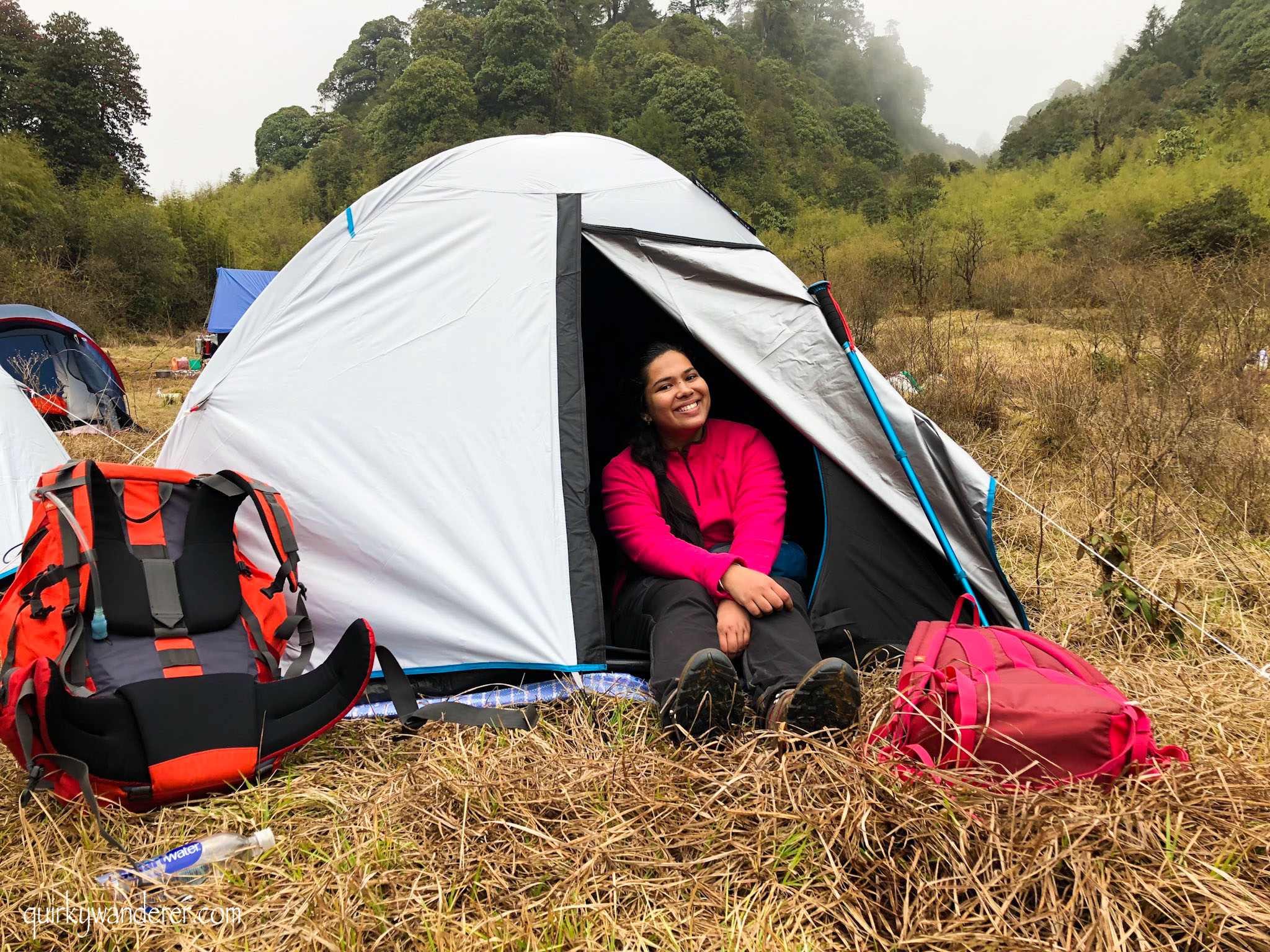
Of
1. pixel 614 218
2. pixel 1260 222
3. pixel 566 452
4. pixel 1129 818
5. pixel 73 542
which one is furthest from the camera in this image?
pixel 1260 222

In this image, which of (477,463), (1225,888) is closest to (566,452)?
(477,463)

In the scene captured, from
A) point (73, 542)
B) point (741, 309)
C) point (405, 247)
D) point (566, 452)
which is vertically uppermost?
point (405, 247)

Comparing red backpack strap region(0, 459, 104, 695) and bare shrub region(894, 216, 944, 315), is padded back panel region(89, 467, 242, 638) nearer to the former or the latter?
red backpack strap region(0, 459, 104, 695)

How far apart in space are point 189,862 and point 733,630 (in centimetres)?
129

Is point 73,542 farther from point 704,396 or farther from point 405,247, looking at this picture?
point 704,396

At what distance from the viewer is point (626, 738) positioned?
77.0 inches

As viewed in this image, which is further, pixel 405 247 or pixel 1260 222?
pixel 1260 222

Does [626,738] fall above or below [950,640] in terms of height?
below

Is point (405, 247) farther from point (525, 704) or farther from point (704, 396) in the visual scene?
point (525, 704)

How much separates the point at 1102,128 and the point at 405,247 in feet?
69.9

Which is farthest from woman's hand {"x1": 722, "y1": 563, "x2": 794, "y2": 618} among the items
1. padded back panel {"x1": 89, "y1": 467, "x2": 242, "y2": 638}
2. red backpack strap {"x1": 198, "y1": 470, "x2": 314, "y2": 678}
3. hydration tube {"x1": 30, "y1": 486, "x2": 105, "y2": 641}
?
hydration tube {"x1": 30, "y1": 486, "x2": 105, "y2": 641}

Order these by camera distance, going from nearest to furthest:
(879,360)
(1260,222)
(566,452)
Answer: (566,452)
(879,360)
(1260,222)

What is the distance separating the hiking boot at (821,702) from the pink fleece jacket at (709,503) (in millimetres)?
518

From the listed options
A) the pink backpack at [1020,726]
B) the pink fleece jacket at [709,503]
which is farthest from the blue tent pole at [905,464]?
the pink backpack at [1020,726]
